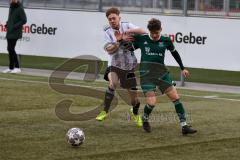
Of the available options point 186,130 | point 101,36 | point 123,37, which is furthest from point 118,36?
point 101,36

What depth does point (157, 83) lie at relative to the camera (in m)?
11.5

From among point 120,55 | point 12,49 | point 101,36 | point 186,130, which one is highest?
point 120,55

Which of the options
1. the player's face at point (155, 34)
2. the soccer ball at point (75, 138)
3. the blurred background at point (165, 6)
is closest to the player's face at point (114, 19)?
the player's face at point (155, 34)

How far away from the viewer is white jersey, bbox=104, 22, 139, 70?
39.2ft

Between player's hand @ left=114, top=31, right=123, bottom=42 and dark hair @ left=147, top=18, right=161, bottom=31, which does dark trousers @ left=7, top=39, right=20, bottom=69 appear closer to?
player's hand @ left=114, top=31, right=123, bottom=42

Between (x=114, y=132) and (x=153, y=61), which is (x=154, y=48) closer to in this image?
(x=153, y=61)

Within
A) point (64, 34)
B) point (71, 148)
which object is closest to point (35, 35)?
point (64, 34)

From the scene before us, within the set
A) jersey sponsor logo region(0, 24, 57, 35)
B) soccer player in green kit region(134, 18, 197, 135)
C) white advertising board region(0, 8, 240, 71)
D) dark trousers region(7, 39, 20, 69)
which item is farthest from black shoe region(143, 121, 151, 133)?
jersey sponsor logo region(0, 24, 57, 35)

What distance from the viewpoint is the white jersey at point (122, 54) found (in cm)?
1195

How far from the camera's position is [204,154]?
973cm

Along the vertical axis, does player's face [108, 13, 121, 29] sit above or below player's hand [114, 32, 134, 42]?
above

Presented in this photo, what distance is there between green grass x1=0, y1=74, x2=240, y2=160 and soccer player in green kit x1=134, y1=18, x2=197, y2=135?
35 cm

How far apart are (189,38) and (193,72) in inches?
134

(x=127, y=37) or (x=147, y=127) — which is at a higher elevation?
(x=127, y=37)
